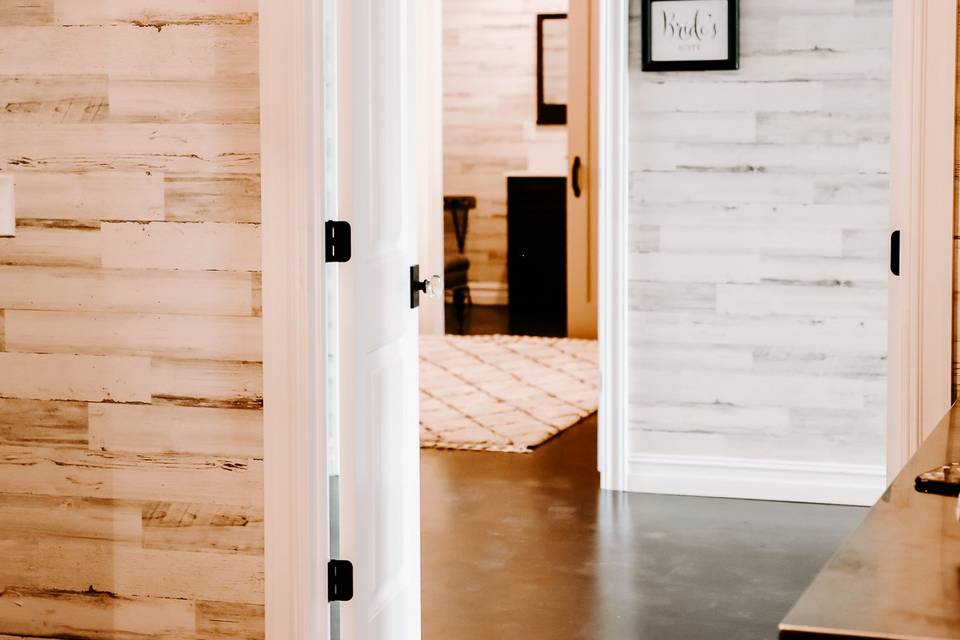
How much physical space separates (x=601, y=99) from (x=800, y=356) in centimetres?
123

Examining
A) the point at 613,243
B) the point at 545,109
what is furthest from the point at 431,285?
the point at 545,109

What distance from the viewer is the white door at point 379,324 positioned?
9.37 feet

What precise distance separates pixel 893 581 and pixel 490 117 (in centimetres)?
999

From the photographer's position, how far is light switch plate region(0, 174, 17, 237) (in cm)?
299

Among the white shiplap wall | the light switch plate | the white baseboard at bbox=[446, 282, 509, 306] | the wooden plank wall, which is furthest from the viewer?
the white baseboard at bbox=[446, 282, 509, 306]

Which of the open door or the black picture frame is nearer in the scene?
the open door

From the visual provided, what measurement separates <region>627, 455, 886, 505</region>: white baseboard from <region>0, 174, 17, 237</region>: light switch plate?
116 inches

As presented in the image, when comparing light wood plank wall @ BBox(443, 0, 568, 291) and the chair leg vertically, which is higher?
light wood plank wall @ BBox(443, 0, 568, 291)

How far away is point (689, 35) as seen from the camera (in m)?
5.20

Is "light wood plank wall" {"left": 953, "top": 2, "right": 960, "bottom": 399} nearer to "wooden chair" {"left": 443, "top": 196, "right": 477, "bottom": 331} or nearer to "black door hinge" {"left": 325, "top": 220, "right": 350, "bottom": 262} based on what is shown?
"black door hinge" {"left": 325, "top": 220, "right": 350, "bottom": 262}

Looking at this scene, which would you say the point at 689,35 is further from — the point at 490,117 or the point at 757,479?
the point at 490,117

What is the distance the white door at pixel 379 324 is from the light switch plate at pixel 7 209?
748mm

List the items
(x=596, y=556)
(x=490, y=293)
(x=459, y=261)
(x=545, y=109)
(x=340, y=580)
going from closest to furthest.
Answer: (x=340, y=580), (x=596, y=556), (x=459, y=261), (x=545, y=109), (x=490, y=293)

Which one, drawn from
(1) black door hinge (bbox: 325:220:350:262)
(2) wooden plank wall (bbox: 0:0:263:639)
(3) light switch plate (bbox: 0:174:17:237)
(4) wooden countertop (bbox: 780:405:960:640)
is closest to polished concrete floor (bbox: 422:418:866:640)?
(2) wooden plank wall (bbox: 0:0:263:639)
